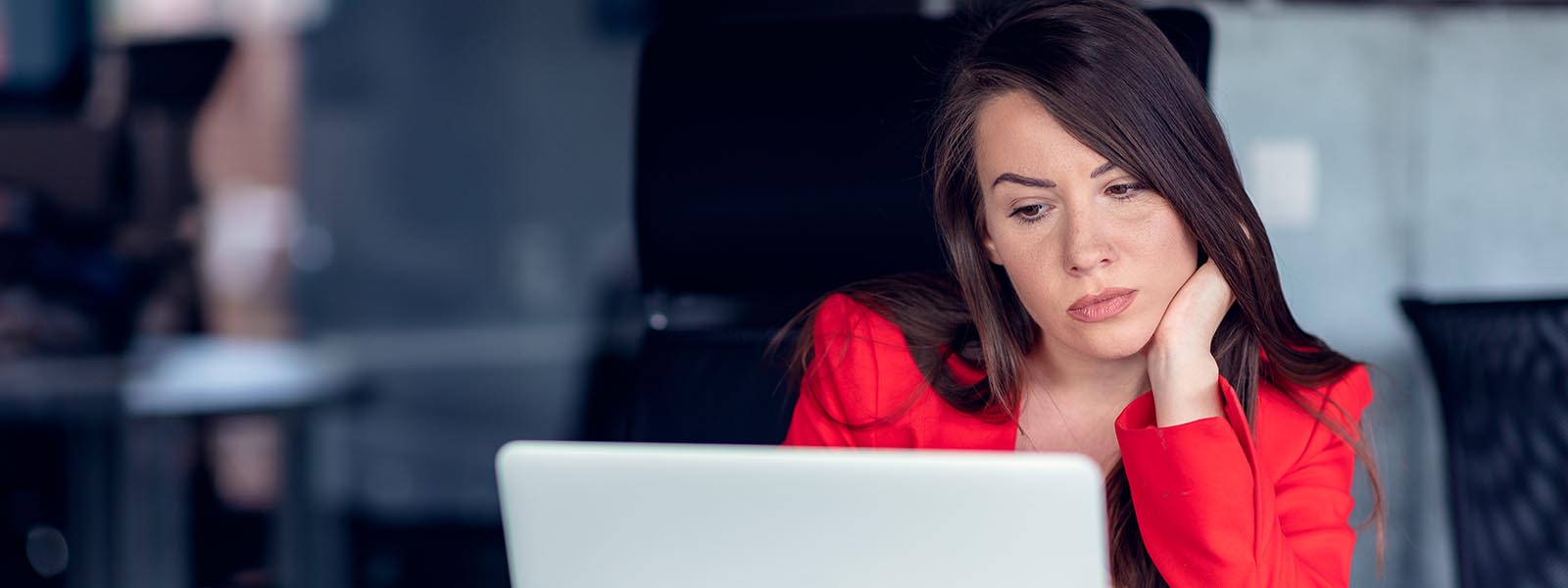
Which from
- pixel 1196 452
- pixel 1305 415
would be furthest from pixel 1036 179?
pixel 1305 415

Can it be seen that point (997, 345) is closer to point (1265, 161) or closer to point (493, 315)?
point (1265, 161)

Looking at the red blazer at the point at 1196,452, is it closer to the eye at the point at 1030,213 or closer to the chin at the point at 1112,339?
the chin at the point at 1112,339

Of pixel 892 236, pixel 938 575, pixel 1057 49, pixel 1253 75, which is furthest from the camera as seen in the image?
pixel 1253 75

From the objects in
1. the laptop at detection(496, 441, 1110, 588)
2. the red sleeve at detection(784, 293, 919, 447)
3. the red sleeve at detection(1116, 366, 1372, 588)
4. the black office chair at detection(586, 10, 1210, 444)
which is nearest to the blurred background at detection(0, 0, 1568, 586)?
the black office chair at detection(586, 10, 1210, 444)

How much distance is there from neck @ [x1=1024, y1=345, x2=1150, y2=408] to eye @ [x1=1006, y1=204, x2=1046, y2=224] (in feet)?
0.71

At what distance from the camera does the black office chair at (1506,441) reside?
52.3 inches

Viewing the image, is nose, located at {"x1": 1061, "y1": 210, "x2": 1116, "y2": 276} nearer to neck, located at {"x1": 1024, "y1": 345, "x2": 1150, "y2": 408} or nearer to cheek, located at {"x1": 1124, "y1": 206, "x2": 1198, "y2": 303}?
cheek, located at {"x1": 1124, "y1": 206, "x2": 1198, "y2": 303}

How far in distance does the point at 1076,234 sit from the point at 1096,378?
0.26 m

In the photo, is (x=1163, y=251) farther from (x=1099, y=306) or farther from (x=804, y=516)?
(x=804, y=516)

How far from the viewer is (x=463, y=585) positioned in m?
3.17

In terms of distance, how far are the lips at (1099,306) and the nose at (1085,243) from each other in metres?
0.03

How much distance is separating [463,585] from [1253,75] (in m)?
2.11

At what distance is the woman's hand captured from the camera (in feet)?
→ 3.49

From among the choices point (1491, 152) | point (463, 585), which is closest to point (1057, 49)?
point (1491, 152)
